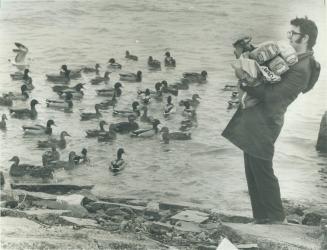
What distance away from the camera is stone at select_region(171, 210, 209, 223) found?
4645 millimetres

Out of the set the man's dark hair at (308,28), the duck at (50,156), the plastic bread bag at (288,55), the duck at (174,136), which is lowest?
the duck at (50,156)

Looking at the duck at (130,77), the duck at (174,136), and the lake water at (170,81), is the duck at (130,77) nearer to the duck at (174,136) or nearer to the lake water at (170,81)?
the lake water at (170,81)

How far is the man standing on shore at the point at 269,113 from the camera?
4227 millimetres

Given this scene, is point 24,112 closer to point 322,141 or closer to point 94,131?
point 94,131

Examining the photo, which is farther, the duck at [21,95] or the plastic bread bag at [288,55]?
the duck at [21,95]

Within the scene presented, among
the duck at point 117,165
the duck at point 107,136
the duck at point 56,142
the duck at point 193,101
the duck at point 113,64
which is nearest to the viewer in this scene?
the duck at point 117,165

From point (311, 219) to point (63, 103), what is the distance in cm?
412

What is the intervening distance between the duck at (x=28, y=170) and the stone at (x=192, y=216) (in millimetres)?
1776

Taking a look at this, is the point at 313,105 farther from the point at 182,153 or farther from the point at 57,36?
the point at 57,36

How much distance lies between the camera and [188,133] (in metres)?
7.46

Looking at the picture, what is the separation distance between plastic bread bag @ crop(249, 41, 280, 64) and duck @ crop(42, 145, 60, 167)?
2.89 m

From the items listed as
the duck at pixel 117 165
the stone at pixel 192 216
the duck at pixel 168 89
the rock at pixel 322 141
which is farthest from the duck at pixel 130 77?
the stone at pixel 192 216

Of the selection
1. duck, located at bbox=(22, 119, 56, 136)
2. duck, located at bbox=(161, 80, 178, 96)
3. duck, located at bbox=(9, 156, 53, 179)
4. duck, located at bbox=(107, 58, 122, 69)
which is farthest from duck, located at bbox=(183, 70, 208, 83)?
duck, located at bbox=(9, 156, 53, 179)

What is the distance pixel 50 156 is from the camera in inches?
254
